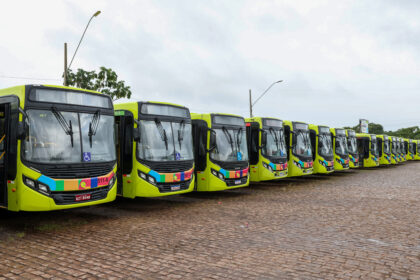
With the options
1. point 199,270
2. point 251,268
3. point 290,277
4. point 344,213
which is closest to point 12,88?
point 199,270

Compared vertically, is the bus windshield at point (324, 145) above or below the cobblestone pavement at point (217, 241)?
above

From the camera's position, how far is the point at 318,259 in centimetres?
577

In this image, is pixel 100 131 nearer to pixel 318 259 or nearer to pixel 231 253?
pixel 231 253

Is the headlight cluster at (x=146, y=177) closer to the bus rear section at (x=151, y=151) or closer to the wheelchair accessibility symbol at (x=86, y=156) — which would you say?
the bus rear section at (x=151, y=151)

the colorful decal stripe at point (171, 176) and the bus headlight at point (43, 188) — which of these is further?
the colorful decal stripe at point (171, 176)

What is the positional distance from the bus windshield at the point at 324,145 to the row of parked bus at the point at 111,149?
13.0ft

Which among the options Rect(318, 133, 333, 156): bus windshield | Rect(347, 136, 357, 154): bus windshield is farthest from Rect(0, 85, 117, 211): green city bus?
Rect(347, 136, 357, 154): bus windshield

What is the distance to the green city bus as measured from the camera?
7.27 metres

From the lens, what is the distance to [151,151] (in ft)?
32.5

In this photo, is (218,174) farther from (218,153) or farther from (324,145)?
(324,145)

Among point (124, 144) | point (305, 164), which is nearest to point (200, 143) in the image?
point (124, 144)

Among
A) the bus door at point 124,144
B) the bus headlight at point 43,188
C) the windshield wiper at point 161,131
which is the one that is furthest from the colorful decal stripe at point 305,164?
the bus headlight at point 43,188

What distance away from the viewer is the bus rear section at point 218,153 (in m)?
12.1

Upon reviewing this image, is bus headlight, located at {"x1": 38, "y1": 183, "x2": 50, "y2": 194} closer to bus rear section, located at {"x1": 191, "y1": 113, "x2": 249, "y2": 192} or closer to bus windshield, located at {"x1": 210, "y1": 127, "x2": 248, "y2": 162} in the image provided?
bus rear section, located at {"x1": 191, "y1": 113, "x2": 249, "y2": 192}
